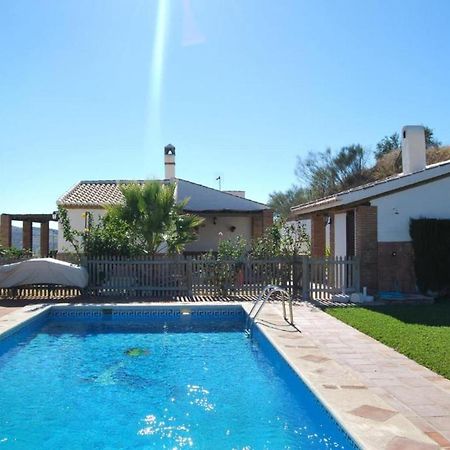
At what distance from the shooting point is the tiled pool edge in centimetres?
433

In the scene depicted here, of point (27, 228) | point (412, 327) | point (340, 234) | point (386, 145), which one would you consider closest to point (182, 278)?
point (340, 234)

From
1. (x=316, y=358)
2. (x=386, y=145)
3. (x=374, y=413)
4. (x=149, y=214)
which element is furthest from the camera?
(x=386, y=145)

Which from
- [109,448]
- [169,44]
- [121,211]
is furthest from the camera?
[121,211]

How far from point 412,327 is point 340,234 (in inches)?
320

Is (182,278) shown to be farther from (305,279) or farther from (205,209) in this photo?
(205,209)

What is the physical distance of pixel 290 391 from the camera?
22.0 ft

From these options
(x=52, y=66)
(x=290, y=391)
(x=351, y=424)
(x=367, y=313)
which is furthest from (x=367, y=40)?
(x=351, y=424)

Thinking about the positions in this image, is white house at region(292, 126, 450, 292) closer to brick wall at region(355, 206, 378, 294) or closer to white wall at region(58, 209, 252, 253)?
brick wall at region(355, 206, 378, 294)

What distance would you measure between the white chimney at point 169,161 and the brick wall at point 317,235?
10.1 meters

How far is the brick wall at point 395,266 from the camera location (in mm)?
14453

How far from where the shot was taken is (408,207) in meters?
14.6

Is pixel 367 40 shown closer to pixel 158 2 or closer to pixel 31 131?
pixel 158 2

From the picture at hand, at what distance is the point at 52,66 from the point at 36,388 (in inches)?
363

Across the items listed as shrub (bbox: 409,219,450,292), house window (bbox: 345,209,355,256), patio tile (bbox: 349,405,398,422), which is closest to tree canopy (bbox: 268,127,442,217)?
house window (bbox: 345,209,355,256)
